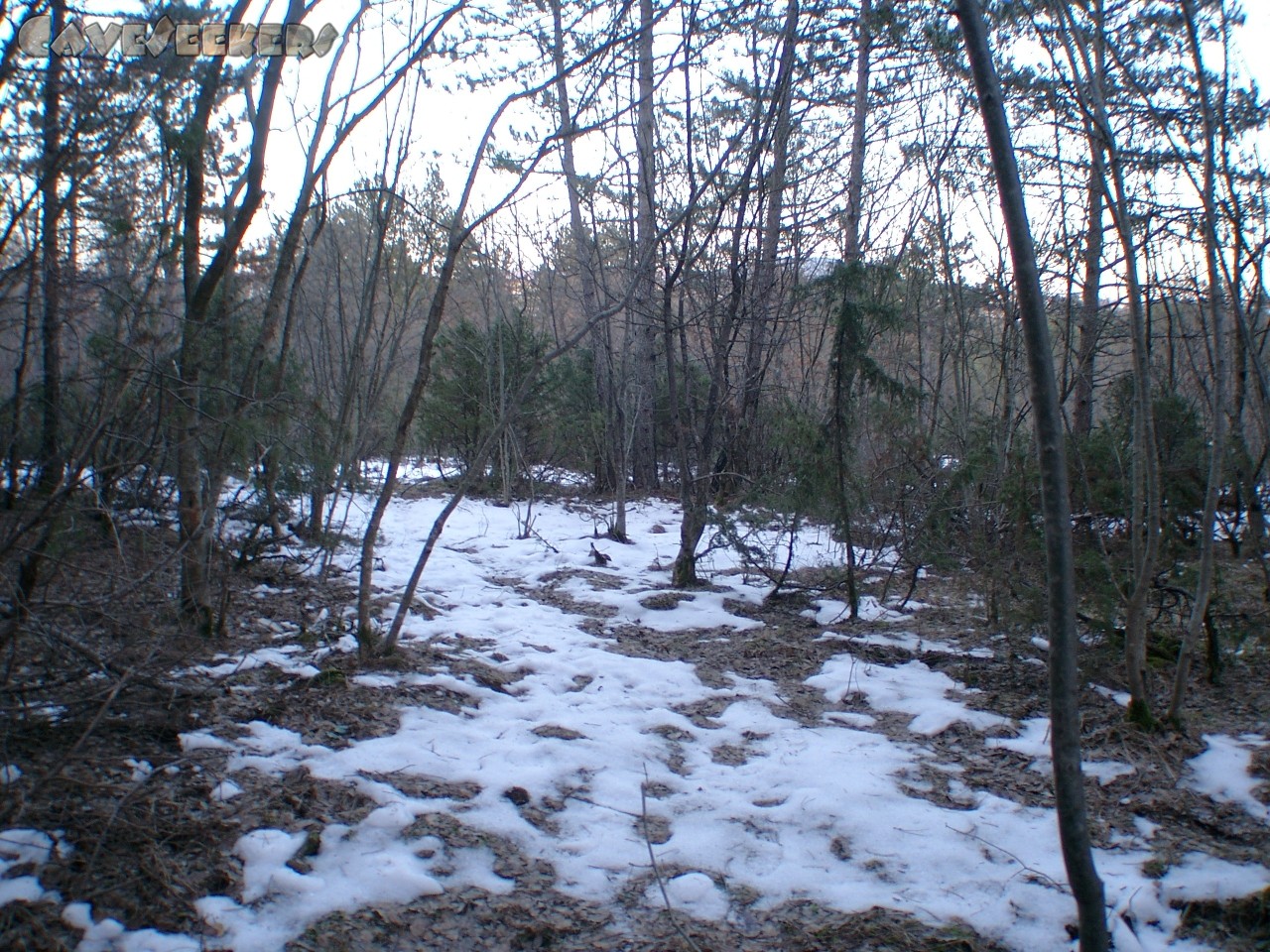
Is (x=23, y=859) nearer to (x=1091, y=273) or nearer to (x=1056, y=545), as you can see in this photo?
(x=1056, y=545)

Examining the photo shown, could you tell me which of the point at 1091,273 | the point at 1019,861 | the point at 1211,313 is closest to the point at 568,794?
the point at 1019,861

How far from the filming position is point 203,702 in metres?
3.76

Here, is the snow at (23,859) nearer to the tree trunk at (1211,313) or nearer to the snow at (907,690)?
the snow at (907,690)

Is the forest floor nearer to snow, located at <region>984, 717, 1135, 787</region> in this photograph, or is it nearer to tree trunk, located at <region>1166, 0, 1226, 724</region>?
snow, located at <region>984, 717, 1135, 787</region>

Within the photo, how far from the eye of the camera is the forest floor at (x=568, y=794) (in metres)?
2.44

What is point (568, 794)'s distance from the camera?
333cm

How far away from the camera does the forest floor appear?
2.44m

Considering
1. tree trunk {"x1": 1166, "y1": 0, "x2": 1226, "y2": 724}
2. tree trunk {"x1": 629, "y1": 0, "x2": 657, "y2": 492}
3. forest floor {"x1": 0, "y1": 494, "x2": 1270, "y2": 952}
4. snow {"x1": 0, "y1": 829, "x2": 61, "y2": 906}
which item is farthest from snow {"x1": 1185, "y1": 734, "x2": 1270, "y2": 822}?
snow {"x1": 0, "y1": 829, "x2": 61, "y2": 906}

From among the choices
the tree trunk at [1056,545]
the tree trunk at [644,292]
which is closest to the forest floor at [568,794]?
the tree trunk at [1056,545]

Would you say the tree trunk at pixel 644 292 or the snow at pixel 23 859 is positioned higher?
the tree trunk at pixel 644 292

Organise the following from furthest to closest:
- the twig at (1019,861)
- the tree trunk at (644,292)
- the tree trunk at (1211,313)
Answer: the tree trunk at (644,292) → the tree trunk at (1211,313) → the twig at (1019,861)

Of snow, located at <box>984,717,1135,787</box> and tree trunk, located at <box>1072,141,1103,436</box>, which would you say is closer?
snow, located at <box>984,717,1135,787</box>

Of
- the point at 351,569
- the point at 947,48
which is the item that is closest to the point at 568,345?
the point at 947,48

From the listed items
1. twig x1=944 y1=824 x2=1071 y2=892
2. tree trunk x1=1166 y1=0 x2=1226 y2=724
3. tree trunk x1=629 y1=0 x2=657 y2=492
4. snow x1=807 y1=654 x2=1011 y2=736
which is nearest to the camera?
twig x1=944 y1=824 x2=1071 y2=892
